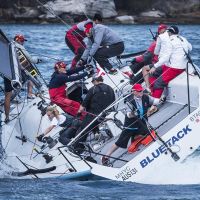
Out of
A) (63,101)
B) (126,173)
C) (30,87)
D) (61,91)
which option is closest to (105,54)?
(61,91)

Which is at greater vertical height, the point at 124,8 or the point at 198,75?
the point at 198,75

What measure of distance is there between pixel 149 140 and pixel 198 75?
1503 millimetres

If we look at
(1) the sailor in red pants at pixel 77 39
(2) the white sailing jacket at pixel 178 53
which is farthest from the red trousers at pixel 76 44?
(2) the white sailing jacket at pixel 178 53

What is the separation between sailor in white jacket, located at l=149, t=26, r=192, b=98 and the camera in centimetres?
1535

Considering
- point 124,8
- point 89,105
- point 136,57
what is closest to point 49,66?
point 136,57

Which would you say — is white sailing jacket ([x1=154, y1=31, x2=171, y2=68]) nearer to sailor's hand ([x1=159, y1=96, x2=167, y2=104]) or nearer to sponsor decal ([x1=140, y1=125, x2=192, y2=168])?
sailor's hand ([x1=159, y1=96, x2=167, y2=104])

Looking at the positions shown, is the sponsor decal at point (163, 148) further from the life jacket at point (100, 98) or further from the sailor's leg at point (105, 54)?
the sailor's leg at point (105, 54)

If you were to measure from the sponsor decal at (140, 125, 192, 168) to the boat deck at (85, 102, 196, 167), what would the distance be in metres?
0.35

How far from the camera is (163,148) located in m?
14.1

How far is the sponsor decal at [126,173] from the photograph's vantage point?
45.7ft

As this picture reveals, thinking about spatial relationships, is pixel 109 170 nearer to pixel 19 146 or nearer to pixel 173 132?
pixel 173 132

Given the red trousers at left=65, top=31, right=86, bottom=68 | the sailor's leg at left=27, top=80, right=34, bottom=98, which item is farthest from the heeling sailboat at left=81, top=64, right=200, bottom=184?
the red trousers at left=65, top=31, right=86, bottom=68

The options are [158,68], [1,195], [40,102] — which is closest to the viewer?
[1,195]

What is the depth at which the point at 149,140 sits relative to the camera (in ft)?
47.3
